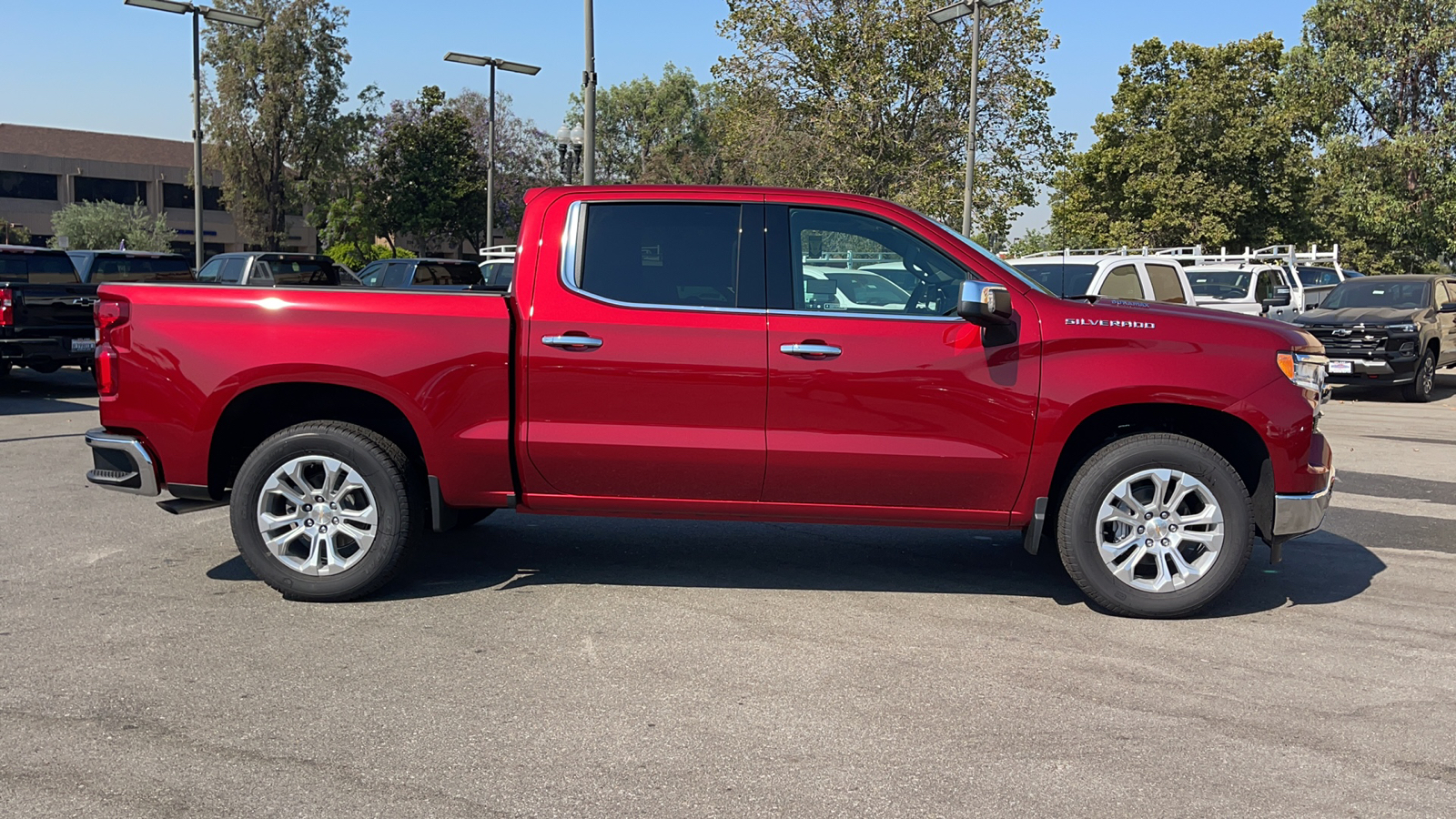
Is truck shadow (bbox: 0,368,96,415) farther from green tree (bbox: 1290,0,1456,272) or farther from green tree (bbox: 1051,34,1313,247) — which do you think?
green tree (bbox: 1290,0,1456,272)

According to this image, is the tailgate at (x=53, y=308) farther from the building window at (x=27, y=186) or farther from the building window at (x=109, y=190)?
the building window at (x=27, y=186)

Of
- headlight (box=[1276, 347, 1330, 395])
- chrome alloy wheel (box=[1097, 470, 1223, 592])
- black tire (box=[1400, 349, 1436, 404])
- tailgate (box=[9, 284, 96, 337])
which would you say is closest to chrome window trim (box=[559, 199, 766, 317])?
chrome alloy wheel (box=[1097, 470, 1223, 592])

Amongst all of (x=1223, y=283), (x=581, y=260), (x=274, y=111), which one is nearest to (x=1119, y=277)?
(x=1223, y=283)

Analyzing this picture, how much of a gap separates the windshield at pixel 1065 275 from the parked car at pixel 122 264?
453 inches

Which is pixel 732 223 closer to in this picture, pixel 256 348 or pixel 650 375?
pixel 650 375

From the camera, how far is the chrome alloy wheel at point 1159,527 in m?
5.28

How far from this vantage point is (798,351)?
521 cm

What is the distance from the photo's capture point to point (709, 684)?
174 inches

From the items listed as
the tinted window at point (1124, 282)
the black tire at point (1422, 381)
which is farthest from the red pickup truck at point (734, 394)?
the black tire at point (1422, 381)

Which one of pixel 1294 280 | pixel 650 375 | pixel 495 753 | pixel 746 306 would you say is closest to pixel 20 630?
pixel 495 753

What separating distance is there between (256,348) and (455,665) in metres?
1.83

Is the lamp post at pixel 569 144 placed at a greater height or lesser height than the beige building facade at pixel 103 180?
lesser

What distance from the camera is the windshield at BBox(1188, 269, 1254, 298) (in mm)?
17594

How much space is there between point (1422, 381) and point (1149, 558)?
572 inches
